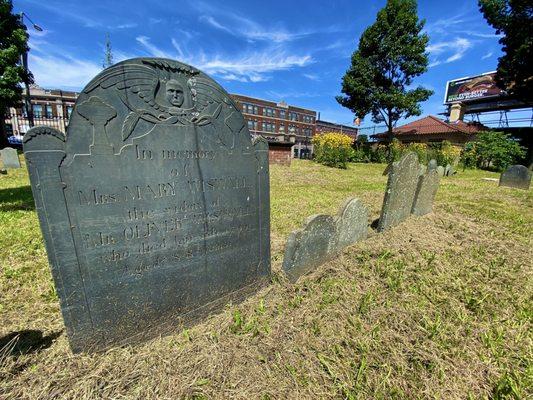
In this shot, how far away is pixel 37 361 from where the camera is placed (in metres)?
1.81

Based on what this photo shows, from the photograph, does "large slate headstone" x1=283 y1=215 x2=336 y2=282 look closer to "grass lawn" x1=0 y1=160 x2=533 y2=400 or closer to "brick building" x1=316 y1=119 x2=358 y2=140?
"grass lawn" x1=0 y1=160 x2=533 y2=400

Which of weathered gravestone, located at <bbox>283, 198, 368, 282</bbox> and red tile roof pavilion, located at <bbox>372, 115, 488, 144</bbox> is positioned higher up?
red tile roof pavilion, located at <bbox>372, 115, 488, 144</bbox>

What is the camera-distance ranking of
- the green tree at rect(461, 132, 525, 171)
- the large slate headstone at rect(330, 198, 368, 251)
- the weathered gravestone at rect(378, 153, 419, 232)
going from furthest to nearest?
the green tree at rect(461, 132, 525, 171) < the weathered gravestone at rect(378, 153, 419, 232) < the large slate headstone at rect(330, 198, 368, 251)

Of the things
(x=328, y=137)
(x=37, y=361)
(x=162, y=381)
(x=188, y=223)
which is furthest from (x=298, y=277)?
(x=328, y=137)

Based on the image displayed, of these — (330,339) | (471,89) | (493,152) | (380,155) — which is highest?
(471,89)

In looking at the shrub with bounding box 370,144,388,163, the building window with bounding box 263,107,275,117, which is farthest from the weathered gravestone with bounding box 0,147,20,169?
the building window with bounding box 263,107,275,117

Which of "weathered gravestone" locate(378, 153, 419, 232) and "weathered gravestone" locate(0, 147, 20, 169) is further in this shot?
"weathered gravestone" locate(0, 147, 20, 169)

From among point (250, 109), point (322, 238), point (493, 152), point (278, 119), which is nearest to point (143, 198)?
point (322, 238)

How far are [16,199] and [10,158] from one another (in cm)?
731

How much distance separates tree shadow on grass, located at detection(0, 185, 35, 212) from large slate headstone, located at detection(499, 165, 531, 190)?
15.2 meters

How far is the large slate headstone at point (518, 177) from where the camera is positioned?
9.86 m

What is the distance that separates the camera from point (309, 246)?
300 cm

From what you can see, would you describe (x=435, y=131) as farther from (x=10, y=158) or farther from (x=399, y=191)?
(x=10, y=158)

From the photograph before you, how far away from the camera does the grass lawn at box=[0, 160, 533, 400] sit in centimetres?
170
